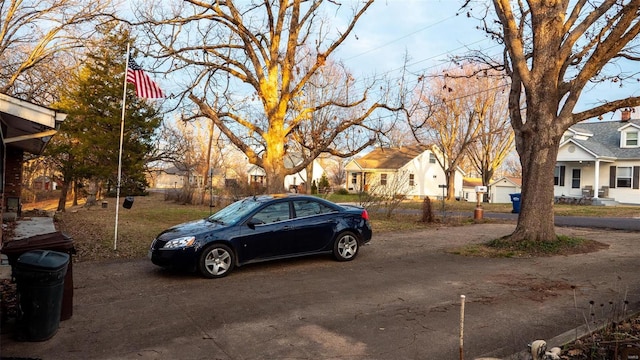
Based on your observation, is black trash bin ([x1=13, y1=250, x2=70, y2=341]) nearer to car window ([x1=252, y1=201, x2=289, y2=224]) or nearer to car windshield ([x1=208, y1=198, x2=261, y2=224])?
car windshield ([x1=208, y1=198, x2=261, y2=224])

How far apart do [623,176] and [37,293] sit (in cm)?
3729

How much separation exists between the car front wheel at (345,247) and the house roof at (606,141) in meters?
29.0

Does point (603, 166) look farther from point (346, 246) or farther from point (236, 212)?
point (236, 212)

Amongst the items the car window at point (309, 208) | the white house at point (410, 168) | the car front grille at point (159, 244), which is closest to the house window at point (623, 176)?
the white house at point (410, 168)

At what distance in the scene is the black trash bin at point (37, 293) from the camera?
4957mm

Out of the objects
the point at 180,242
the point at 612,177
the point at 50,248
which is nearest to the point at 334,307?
the point at 180,242

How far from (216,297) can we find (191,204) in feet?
→ 76.0

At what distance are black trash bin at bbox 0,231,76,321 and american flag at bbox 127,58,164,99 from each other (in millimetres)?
6905

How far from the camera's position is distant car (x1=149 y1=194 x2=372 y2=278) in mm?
7887

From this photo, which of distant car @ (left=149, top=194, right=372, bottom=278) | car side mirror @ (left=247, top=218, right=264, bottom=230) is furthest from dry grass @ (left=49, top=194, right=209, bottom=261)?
car side mirror @ (left=247, top=218, right=264, bottom=230)

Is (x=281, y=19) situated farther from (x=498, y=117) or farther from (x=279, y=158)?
(x=498, y=117)

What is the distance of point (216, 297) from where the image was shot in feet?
22.3

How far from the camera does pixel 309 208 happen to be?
9281 mm

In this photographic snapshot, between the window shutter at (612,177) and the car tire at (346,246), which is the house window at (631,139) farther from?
the car tire at (346,246)
